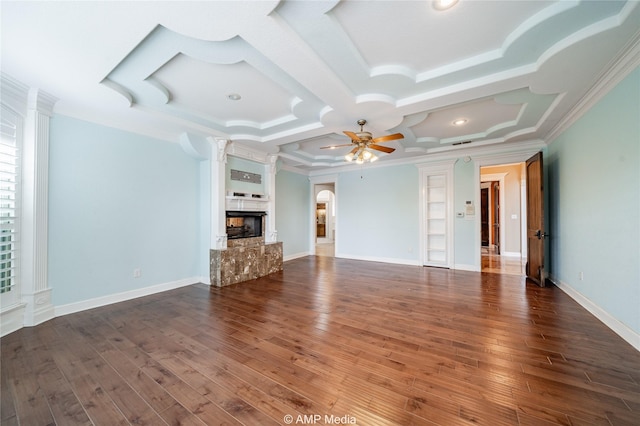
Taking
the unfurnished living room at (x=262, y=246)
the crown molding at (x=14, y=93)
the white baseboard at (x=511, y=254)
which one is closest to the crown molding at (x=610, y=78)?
the unfurnished living room at (x=262, y=246)

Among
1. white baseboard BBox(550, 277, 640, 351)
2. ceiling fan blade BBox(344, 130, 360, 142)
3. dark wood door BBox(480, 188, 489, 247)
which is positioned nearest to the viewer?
white baseboard BBox(550, 277, 640, 351)

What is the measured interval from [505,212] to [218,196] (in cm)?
845

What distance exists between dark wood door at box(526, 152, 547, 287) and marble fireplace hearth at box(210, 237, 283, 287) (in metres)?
5.08

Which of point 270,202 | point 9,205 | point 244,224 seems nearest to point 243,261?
point 244,224

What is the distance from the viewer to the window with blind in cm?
261

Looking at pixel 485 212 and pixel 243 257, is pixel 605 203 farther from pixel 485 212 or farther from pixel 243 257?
pixel 485 212

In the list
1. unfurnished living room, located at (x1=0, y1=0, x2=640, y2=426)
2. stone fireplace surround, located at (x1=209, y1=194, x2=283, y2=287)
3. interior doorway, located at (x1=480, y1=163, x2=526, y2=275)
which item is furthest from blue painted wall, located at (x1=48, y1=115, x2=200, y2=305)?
interior doorway, located at (x1=480, y1=163, x2=526, y2=275)

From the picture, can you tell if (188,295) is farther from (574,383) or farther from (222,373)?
(574,383)

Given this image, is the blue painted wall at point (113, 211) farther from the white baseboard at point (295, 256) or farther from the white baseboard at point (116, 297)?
the white baseboard at point (295, 256)

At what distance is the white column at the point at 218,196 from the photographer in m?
4.57

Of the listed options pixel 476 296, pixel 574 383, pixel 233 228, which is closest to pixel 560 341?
pixel 574 383

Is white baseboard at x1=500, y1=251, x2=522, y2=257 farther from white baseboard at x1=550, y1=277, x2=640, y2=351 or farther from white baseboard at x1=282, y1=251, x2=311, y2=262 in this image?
white baseboard at x1=282, y1=251, x2=311, y2=262

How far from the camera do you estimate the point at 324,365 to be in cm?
203

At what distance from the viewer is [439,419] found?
4.84ft
